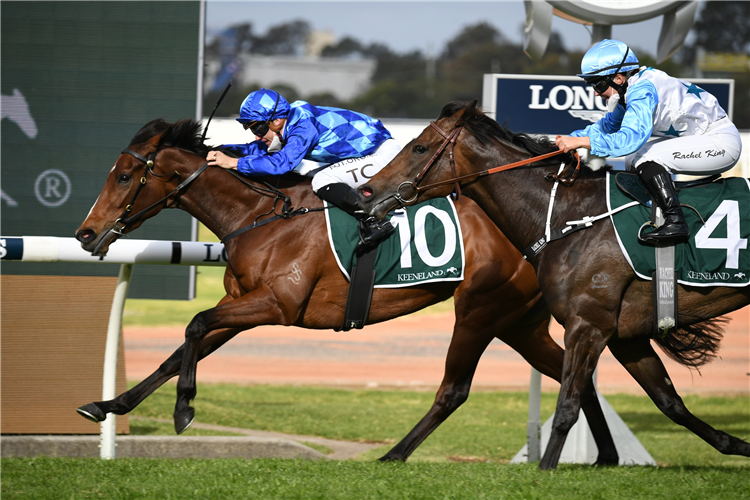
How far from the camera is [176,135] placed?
15.3 feet

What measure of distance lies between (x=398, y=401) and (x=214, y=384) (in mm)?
2434

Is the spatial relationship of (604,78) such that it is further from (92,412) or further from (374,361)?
(374,361)

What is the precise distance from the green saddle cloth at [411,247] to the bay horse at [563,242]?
1.79 feet

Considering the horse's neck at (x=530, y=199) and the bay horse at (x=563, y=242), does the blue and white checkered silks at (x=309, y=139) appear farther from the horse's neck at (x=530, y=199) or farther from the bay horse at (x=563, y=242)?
the horse's neck at (x=530, y=199)

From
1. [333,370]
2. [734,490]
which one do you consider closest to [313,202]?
[734,490]

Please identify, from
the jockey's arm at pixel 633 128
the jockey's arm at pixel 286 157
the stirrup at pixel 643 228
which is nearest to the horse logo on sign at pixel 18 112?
the jockey's arm at pixel 286 157

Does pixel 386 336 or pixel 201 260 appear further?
pixel 386 336

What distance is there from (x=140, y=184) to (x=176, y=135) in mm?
369

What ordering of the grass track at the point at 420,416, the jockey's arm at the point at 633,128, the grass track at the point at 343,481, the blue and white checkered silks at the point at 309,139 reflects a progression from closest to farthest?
the grass track at the point at 343,481, the jockey's arm at the point at 633,128, the blue and white checkered silks at the point at 309,139, the grass track at the point at 420,416

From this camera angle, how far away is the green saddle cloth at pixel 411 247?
448 cm

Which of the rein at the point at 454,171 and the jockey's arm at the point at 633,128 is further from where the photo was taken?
the rein at the point at 454,171

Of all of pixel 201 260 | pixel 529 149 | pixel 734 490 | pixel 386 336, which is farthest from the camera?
pixel 386 336

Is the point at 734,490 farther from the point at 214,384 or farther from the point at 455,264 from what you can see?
the point at 214,384

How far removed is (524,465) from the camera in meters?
4.13
